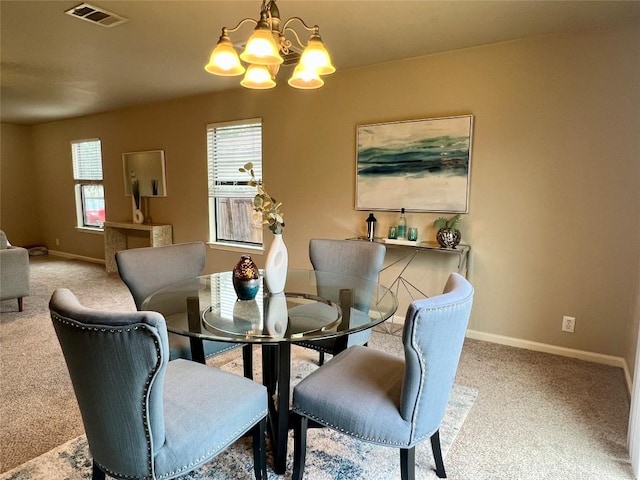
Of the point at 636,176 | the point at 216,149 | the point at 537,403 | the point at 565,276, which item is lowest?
the point at 537,403

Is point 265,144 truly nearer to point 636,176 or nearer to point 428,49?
point 428,49

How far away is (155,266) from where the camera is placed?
2328mm

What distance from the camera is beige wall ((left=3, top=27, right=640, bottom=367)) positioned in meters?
2.69

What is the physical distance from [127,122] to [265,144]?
8.57 ft

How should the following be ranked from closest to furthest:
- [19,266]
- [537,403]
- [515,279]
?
[537,403]
[515,279]
[19,266]

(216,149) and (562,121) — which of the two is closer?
(562,121)

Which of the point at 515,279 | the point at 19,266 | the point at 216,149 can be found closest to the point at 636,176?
the point at 515,279

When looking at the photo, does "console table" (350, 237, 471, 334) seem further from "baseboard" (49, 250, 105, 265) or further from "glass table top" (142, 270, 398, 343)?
"baseboard" (49, 250, 105, 265)

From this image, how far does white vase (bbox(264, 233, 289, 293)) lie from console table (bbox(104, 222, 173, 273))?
3.55 metres

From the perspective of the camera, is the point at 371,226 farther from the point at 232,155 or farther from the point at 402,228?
the point at 232,155

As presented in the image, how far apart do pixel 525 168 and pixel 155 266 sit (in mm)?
2678

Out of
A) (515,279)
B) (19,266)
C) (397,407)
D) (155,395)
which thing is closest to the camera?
(155,395)

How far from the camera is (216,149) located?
480 cm

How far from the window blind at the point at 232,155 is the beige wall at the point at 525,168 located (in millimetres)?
422
